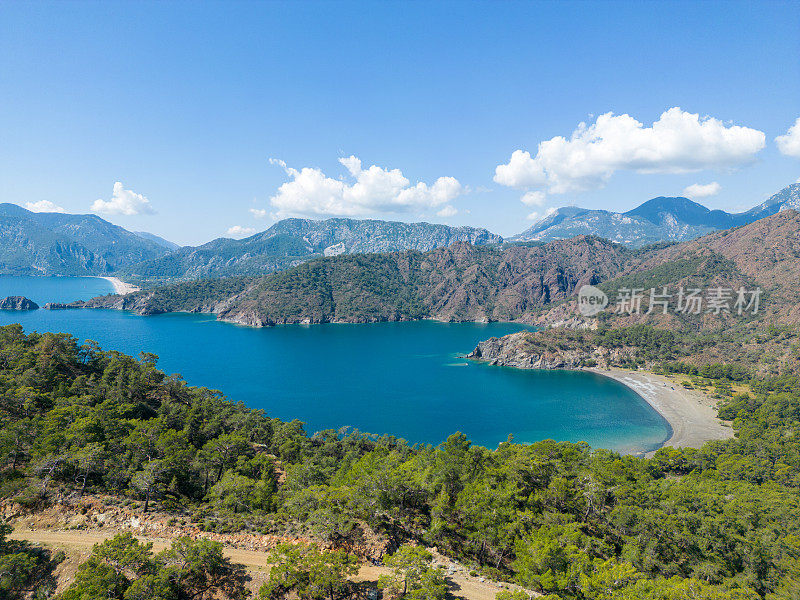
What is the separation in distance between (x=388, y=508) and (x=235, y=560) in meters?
13.4

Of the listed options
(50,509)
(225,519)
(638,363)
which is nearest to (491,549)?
(225,519)

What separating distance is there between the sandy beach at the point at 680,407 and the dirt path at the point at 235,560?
7857 centimetres

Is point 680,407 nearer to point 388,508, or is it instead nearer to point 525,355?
point 525,355

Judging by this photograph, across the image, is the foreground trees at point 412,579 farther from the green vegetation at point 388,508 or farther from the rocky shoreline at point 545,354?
the rocky shoreline at point 545,354

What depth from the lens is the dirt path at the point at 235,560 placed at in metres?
27.0

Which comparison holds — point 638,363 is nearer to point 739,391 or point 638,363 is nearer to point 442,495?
point 739,391

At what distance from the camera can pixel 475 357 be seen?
17888 cm

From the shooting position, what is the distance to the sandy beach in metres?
94.8

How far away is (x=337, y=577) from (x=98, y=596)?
1378 cm

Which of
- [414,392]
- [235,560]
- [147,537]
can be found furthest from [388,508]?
[414,392]

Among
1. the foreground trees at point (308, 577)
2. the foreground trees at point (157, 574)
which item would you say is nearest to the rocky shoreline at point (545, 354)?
the foreground trees at point (308, 577)

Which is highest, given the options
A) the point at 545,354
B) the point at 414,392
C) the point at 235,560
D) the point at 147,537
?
the point at 235,560

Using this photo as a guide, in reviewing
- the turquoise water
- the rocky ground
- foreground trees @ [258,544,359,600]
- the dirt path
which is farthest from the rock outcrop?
foreground trees @ [258,544,359,600]

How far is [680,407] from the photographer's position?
115 metres
